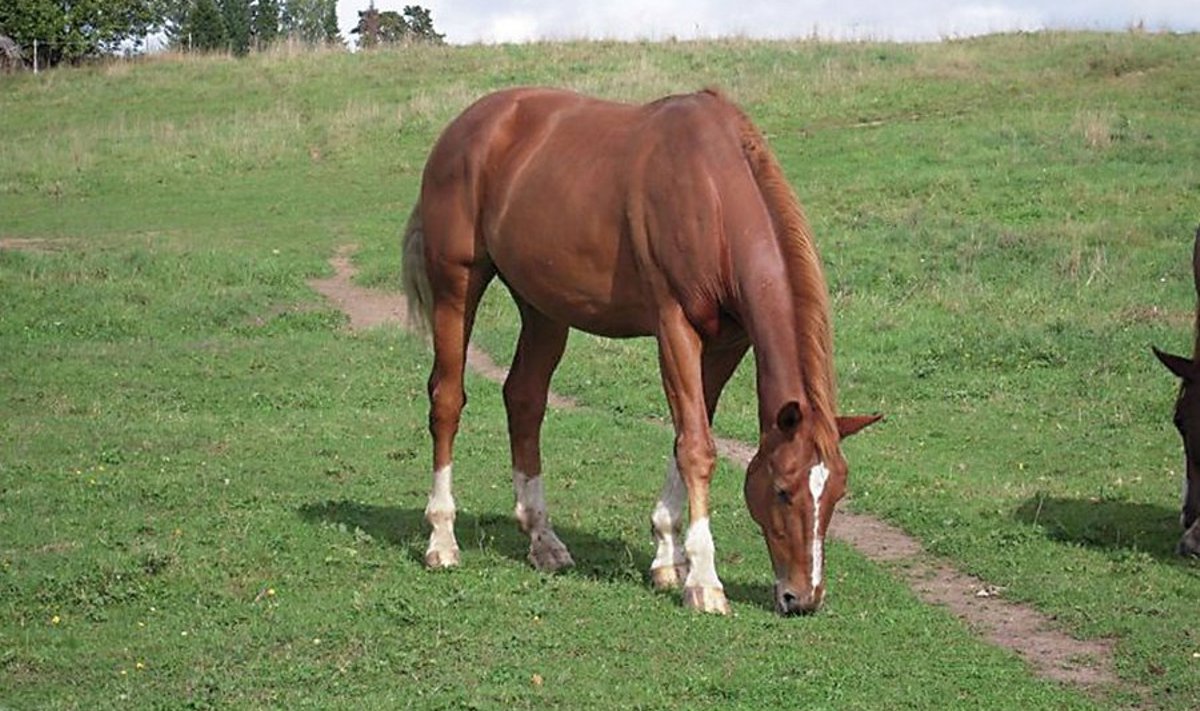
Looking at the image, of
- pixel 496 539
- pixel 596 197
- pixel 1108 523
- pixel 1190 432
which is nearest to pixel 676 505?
pixel 496 539

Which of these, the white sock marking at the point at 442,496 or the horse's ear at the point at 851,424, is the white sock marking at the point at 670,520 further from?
the white sock marking at the point at 442,496

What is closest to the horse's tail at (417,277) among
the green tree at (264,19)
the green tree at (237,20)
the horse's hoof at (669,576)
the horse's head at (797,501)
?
the horse's hoof at (669,576)

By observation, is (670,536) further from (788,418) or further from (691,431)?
(788,418)

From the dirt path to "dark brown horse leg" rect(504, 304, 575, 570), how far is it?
1.89 metres

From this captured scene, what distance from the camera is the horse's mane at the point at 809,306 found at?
7203mm

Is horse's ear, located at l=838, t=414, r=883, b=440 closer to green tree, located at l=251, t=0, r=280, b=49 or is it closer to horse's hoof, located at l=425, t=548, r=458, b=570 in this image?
horse's hoof, located at l=425, t=548, r=458, b=570

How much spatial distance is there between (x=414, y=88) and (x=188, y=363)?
65.3 feet

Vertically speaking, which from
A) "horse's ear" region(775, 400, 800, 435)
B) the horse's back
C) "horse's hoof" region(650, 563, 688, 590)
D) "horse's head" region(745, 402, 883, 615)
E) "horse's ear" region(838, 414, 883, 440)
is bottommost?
"horse's hoof" region(650, 563, 688, 590)

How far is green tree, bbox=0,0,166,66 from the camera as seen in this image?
46.4 metres

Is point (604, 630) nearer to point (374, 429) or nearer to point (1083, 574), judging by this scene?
point (1083, 574)

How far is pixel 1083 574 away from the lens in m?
8.45

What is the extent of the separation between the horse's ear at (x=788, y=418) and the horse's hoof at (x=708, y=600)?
2.83ft

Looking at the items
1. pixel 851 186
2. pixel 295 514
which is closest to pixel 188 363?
pixel 295 514

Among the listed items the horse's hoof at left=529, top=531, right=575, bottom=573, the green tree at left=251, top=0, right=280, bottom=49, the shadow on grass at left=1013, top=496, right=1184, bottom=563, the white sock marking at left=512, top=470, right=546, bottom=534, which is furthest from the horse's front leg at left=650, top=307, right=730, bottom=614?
the green tree at left=251, top=0, right=280, bottom=49
